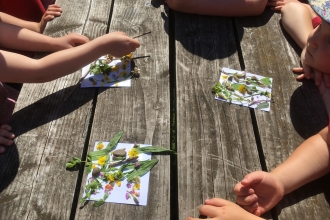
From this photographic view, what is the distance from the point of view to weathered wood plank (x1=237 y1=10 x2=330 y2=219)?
1236 mm

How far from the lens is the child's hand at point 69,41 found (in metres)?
1.68

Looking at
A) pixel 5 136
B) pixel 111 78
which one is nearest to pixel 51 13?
pixel 111 78

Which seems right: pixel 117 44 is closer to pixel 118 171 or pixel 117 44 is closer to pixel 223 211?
pixel 118 171

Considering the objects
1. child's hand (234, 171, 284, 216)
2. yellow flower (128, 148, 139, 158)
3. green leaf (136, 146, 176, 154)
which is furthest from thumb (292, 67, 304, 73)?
yellow flower (128, 148, 139, 158)

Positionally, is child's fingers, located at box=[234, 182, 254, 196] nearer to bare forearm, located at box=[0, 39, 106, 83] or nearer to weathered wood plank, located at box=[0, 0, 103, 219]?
weathered wood plank, located at box=[0, 0, 103, 219]

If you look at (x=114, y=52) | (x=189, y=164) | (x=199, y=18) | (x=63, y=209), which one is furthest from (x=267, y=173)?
(x=199, y=18)

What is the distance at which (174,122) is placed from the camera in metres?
1.56

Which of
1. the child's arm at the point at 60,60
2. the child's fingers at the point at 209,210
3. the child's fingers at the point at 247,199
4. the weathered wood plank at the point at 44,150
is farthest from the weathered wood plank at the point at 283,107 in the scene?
the weathered wood plank at the point at 44,150

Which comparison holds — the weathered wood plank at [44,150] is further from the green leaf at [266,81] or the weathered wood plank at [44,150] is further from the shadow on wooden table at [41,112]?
the green leaf at [266,81]

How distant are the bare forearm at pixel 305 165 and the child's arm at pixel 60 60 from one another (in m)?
0.84

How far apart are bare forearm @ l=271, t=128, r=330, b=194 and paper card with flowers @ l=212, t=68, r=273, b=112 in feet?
0.78

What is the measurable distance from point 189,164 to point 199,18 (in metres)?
0.93

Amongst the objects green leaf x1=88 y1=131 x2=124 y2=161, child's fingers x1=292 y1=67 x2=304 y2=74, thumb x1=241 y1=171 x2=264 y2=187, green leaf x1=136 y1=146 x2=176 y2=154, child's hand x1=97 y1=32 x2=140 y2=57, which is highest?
child's hand x1=97 y1=32 x2=140 y2=57

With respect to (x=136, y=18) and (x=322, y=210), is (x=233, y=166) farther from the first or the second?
(x=136, y=18)
